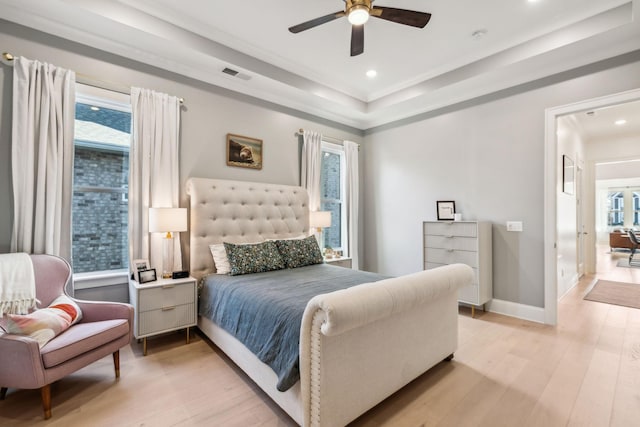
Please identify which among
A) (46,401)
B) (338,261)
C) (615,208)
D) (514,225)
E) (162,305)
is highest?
(615,208)

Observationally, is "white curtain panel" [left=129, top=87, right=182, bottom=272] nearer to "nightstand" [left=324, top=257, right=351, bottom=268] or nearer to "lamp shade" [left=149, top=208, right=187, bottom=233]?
"lamp shade" [left=149, top=208, right=187, bottom=233]

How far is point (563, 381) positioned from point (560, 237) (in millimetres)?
2604

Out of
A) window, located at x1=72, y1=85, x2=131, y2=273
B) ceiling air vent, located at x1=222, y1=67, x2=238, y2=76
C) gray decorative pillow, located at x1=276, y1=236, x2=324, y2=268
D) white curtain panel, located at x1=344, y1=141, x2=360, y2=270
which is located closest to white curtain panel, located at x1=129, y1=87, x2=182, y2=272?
window, located at x1=72, y1=85, x2=131, y2=273

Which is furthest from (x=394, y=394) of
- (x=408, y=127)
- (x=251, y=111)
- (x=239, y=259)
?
(x=408, y=127)

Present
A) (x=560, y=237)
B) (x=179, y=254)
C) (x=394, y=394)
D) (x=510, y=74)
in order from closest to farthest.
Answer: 1. (x=394, y=394)
2. (x=179, y=254)
3. (x=510, y=74)
4. (x=560, y=237)

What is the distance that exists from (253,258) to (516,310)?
313 centimetres

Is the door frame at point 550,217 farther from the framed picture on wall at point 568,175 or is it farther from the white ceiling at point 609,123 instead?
the framed picture on wall at point 568,175

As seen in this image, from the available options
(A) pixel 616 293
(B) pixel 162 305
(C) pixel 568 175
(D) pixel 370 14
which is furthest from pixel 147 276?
(A) pixel 616 293

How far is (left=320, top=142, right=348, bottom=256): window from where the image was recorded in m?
4.90

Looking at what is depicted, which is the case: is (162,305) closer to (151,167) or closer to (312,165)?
(151,167)

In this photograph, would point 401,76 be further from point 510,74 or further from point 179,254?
point 179,254

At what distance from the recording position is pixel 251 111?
3.84 m

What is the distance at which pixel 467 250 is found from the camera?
358 centimetres

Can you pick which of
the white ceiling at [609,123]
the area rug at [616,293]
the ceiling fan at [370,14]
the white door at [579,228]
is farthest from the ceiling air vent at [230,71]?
the white door at [579,228]
